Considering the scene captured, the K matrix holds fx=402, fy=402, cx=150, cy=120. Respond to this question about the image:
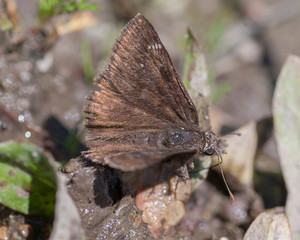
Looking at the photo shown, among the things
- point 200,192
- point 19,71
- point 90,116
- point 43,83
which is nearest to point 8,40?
point 19,71

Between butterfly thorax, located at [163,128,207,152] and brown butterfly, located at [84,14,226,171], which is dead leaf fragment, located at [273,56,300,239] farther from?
butterfly thorax, located at [163,128,207,152]

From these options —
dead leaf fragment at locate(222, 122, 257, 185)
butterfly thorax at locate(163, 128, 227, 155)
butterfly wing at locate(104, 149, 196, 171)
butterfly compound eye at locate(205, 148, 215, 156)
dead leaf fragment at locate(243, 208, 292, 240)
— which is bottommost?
dead leaf fragment at locate(243, 208, 292, 240)

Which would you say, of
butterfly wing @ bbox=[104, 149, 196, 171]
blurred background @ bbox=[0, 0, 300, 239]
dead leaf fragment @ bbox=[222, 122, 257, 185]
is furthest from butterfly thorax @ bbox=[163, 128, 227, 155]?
blurred background @ bbox=[0, 0, 300, 239]

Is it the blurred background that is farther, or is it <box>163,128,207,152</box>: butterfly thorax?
the blurred background

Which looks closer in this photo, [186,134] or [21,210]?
[21,210]

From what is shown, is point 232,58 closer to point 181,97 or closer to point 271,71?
point 271,71

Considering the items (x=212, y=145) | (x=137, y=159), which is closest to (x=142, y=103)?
(x=212, y=145)
